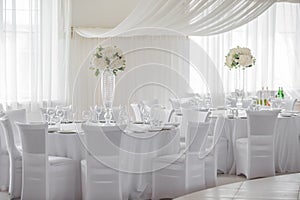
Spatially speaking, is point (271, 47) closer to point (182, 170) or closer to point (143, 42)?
point (143, 42)

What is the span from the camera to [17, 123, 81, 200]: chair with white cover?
5.54 metres

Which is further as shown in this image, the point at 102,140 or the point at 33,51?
the point at 33,51

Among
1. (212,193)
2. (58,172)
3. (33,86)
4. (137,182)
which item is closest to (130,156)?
(137,182)

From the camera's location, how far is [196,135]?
569 cm

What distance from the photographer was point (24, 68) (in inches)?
335

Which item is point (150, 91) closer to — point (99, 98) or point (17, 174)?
point (99, 98)

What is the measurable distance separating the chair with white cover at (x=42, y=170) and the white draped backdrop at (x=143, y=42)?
2080 mm

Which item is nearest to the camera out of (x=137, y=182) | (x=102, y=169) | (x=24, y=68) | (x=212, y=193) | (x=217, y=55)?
(x=212, y=193)

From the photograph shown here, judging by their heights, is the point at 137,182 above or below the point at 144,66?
below

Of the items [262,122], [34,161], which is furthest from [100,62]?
[262,122]

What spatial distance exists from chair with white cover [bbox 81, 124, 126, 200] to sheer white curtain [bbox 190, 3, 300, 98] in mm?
4809

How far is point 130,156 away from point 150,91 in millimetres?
3764

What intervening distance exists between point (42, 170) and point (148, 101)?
350cm

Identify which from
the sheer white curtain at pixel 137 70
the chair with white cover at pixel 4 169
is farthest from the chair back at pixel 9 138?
the sheer white curtain at pixel 137 70
